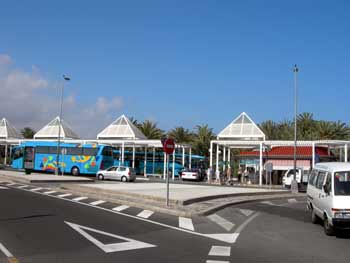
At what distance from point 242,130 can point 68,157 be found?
1769cm

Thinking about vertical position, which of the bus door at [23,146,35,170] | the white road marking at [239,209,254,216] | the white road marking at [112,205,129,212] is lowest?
the white road marking at [239,209,254,216]

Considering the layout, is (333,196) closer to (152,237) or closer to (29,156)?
(152,237)

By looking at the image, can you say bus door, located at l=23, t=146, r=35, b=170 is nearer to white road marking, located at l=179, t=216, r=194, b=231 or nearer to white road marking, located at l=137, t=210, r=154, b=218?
white road marking, located at l=137, t=210, r=154, b=218

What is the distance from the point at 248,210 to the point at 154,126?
2143 inches

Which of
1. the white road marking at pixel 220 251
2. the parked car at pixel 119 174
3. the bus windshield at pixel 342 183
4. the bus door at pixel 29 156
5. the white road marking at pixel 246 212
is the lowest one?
the white road marking at pixel 220 251

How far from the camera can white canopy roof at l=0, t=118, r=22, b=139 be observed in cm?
6657

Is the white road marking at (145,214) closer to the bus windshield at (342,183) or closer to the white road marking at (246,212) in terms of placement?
the white road marking at (246,212)

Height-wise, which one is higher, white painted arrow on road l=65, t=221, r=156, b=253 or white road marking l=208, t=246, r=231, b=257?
white painted arrow on road l=65, t=221, r=156, b=253

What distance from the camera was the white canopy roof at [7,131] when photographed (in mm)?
66569

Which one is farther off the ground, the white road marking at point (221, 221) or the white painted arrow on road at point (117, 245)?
the white painted arrow on road at point (117, 245)

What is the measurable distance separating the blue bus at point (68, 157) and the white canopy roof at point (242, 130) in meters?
12.0

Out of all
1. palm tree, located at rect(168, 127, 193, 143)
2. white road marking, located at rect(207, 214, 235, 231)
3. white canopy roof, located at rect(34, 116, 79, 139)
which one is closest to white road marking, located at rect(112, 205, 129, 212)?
white road marking, located at rect(207, 214, 235, 231)

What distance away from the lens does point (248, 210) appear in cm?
1939

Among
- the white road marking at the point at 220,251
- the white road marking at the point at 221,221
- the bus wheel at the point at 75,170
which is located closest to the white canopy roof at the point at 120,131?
the bus wheel at the point at 75,170
